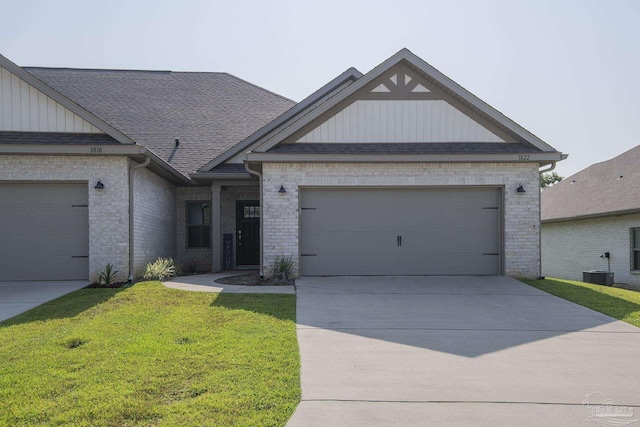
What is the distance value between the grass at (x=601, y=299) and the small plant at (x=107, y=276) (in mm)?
9716

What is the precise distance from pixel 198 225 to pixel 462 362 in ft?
40.8

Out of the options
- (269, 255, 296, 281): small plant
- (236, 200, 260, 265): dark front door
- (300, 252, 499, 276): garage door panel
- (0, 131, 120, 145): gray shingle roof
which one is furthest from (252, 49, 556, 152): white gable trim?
(236, 200, 260, 265): dark front door

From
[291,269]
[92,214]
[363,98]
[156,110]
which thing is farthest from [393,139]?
[156,110]

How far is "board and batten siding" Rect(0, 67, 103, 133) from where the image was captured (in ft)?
38.1

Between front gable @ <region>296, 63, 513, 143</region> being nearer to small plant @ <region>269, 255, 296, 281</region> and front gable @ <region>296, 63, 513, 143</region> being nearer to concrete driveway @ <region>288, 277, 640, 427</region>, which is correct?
small plant @ <region>269, 255, 296, 281</region>

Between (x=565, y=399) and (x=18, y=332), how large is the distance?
272 inches

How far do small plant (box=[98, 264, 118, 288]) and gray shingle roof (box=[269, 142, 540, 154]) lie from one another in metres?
4.67

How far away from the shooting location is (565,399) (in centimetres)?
470

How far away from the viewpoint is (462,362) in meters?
5.88

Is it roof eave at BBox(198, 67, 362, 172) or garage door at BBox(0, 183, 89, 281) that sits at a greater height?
roof eave at BBox(198, 67, 362, 172)

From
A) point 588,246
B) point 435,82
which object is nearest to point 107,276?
point 435,82

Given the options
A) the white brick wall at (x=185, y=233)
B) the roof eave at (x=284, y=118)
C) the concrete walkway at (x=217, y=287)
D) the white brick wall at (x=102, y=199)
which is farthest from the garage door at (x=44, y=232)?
the white brick wall at (x=185, y=233)

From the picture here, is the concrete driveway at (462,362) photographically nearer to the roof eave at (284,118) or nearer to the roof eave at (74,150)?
the roof eave at (74,150)

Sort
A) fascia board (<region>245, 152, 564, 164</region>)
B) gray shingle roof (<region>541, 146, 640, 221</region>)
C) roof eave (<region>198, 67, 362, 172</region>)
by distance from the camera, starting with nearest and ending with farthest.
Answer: fascia board (<region>245, 152, 564, 164</region>), roof eave (<region>198, 67, 362, 172</region>), gray shingle roof (<region>541, 146, 640, 221</region>)
